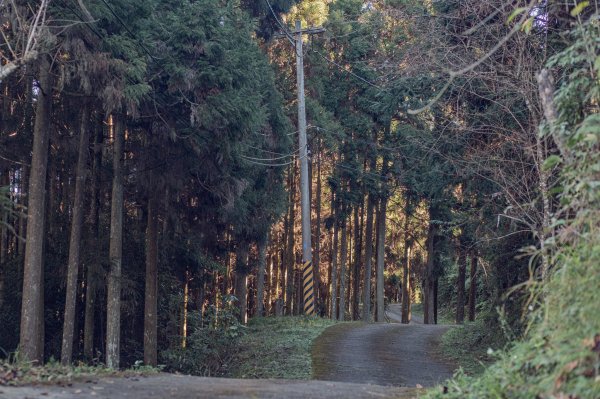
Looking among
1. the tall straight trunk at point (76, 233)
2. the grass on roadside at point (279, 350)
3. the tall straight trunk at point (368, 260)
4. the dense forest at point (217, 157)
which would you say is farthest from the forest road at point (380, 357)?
the tall straight trunk at point (368, 260)

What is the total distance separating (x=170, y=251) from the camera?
24.0m

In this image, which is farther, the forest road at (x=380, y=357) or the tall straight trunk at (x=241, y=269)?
the tall straight trunk at (x=241, y=269)

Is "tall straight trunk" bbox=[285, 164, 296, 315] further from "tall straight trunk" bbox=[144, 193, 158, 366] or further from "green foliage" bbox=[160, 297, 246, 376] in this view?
"tall straight trunk" bbox=[144, 193, 158, 366]

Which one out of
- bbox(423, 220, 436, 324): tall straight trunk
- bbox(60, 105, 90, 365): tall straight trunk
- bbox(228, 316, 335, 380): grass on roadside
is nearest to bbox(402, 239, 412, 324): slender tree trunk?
bbox(423, 220, 436, 324): tall straight trunk

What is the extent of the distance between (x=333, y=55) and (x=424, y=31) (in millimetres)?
19872

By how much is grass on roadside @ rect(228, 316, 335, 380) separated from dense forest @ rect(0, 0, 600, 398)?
136cm

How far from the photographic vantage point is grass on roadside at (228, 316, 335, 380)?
58.4 feet

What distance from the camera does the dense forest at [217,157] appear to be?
7641 mm

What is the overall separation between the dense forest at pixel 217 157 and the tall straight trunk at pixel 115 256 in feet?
0.17

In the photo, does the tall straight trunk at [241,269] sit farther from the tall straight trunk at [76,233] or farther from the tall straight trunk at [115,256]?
the tall straight trunk at [76,233]

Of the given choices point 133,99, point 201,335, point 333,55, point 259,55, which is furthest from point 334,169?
point 133,99

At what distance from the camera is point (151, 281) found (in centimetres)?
2105

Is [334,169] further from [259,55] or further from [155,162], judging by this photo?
[155,162]

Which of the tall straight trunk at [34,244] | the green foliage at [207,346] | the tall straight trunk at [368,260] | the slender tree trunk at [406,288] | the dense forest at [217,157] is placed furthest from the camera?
the slender tree trunk at [406,288]
